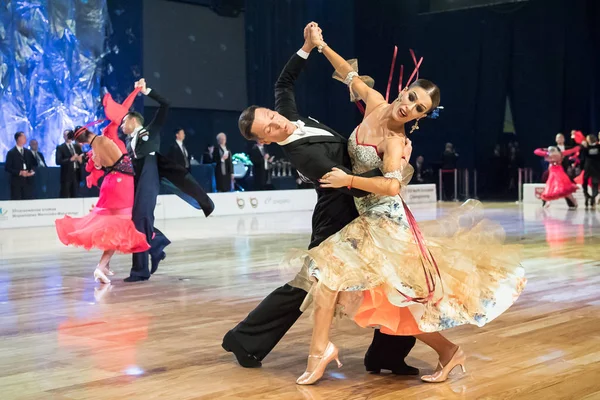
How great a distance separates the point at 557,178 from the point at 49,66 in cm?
1032

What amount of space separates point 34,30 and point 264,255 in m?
10.9

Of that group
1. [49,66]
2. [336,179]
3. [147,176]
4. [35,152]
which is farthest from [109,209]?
[49,66]

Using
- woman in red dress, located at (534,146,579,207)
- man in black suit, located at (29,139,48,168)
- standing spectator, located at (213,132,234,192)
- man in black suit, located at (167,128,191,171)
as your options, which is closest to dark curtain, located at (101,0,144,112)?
standing spectator, located at (213,132,234,192)

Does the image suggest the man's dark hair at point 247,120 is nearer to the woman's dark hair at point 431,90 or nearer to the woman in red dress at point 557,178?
the woman's dark hair at point 431,90

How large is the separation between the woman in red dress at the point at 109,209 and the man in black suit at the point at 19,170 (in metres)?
7.70

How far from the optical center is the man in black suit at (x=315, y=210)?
133 inches

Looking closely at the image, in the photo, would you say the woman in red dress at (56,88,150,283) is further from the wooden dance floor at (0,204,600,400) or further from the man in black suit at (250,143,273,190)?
the man in black suit at (250,143,273,190)

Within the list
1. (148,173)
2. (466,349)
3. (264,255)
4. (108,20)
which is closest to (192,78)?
(108,20)

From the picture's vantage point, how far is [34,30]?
680 inches

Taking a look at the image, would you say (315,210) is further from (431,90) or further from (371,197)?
(431,90)

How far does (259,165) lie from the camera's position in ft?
56.1


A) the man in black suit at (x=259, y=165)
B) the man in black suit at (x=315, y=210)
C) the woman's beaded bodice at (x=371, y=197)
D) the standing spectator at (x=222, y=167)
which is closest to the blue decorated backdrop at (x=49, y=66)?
the standing spectator at (x=222, y=167)

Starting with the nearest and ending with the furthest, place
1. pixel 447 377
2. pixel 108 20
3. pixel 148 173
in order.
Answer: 1. pixel 447 377
2. pixel 148 173
3. pixel 108 20

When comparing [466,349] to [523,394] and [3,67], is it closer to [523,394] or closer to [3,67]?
[523,394]
